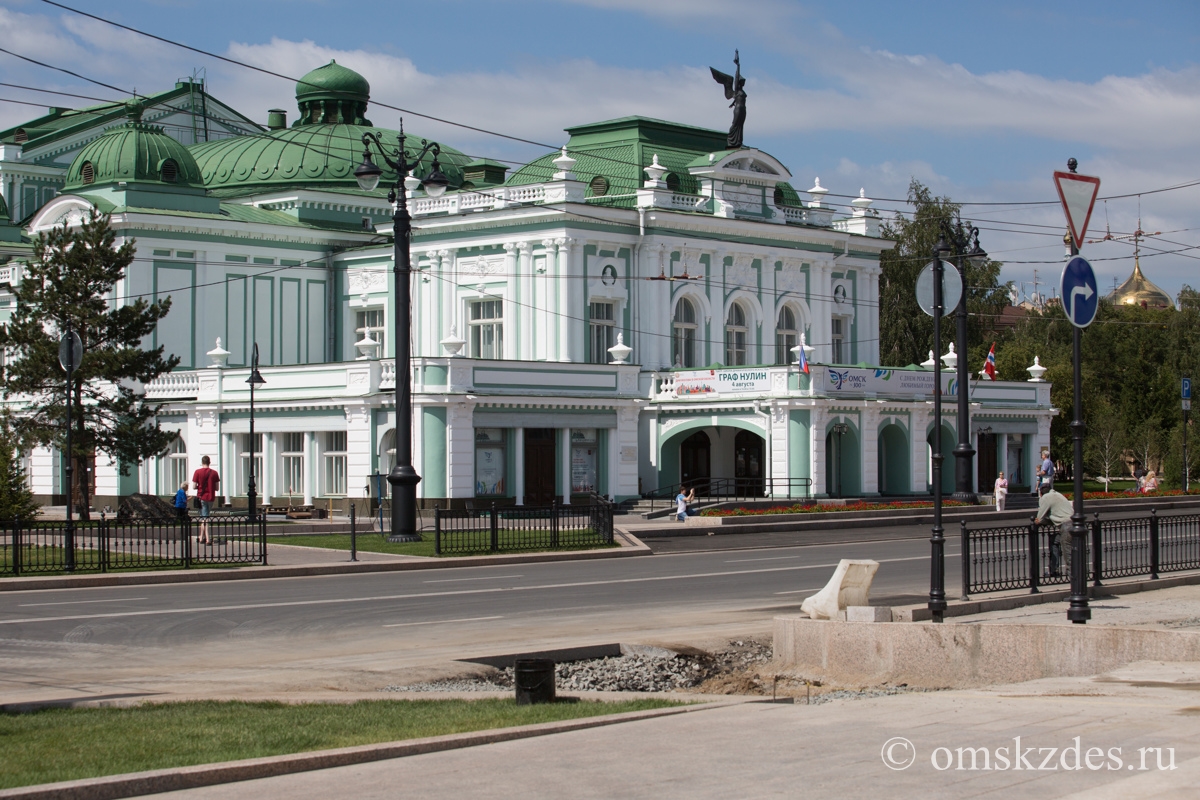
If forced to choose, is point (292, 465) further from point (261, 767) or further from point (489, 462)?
point (261, 767)

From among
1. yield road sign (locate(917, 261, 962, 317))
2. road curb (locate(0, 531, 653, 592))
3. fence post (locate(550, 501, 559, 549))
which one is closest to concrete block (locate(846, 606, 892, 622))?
yield road sign (locate(917, 261, 962, 317))

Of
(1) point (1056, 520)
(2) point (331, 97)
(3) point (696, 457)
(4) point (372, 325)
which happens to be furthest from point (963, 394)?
(2) point (331, 97)

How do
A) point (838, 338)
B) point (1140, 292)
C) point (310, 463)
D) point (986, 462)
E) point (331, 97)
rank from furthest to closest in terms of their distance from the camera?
1. point (1140, 292)
2. point (331, 97)
3. point (838, 338)
4. point (986, 462)
5. point (310, 463)

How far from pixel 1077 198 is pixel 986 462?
45100 mm

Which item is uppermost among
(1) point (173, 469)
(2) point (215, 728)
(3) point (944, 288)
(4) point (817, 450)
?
(3) point (944, 288)

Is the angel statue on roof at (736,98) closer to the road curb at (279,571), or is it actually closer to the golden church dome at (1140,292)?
the road curb at (279,571)

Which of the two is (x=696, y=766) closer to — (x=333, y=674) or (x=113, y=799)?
(x=113, y=799)

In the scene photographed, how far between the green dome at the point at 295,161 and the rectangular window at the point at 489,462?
18.2 meters

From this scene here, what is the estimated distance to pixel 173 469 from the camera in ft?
174

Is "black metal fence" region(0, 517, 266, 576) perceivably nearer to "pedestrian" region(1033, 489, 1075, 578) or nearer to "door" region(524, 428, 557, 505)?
"pedestrian" region(1033, 489, 1075, 578)

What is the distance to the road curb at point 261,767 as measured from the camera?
8.55 metres

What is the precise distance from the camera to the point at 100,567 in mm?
27281

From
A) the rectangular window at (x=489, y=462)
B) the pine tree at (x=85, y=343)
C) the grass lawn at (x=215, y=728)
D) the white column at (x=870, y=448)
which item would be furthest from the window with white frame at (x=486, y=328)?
the grass lawn at (x=215, y=728)

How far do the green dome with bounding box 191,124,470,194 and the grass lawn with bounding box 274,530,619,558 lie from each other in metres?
28.9
